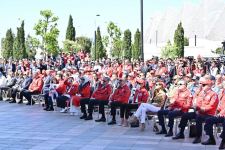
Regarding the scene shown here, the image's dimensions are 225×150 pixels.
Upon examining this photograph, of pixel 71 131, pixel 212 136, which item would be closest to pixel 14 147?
pixel 71 131

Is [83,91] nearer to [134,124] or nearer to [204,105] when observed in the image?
[134,124]

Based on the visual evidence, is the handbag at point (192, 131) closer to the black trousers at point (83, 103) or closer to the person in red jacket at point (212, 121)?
the person in red jacket at point (212, 121)

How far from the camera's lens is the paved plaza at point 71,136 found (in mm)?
11502

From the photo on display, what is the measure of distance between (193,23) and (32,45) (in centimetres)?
5948

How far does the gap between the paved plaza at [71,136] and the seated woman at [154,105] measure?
0.39 m

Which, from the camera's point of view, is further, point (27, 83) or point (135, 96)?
point (27, 83)

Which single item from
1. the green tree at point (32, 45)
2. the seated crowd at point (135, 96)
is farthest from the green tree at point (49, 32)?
the seated crowd at point (135, 96)

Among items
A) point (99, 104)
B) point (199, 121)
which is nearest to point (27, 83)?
point (99, 104)

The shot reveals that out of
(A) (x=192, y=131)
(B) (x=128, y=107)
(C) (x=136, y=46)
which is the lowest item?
(A) (x=192, y=131)

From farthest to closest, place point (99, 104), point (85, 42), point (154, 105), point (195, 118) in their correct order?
1. point (85, 42)
2. point (99, 104)
3. point (154, 105)
4. point (195, 118)

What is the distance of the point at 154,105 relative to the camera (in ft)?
45.2

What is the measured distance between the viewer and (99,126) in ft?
47.7

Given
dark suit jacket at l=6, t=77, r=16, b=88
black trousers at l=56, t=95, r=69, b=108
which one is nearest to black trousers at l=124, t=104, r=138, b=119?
black trousers at l=56, t=95, r=69, b=108

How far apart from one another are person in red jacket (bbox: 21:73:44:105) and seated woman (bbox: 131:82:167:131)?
6.44m
